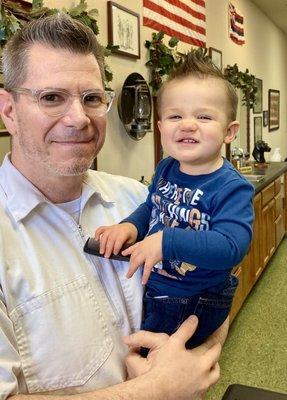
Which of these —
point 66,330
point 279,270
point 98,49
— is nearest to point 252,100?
point 279,270

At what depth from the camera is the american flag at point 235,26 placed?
5.36 metres

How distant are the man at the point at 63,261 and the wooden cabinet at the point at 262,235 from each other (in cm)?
237

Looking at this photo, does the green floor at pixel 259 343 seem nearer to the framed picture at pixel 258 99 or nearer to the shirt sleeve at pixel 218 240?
the shirt sleeve at pixel 218 240

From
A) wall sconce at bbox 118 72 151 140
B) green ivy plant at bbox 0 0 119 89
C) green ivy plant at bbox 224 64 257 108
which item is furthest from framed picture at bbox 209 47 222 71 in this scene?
green ivy plant at bbox 0 0 119 89

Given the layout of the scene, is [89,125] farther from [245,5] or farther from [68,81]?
[245,5]

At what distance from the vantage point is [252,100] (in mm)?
6012

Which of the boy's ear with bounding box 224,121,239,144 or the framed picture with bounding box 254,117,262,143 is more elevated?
the framed picture with bounding box 254,117,262,143

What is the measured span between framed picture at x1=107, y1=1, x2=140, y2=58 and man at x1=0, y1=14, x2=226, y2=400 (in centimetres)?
167

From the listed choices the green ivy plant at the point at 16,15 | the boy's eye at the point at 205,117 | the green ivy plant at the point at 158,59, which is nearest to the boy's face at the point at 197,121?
the boy's eye at the point at 205,117

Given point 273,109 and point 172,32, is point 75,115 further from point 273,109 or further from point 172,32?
point 273,109

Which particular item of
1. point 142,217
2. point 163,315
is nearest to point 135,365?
point 163,315

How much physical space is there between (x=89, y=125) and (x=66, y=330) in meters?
0.56

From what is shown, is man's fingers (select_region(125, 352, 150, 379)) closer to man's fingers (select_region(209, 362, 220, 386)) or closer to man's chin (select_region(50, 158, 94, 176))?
man's fingers (select_region(209, 362, 220, 386))

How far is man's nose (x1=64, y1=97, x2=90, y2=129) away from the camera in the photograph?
118 cm
